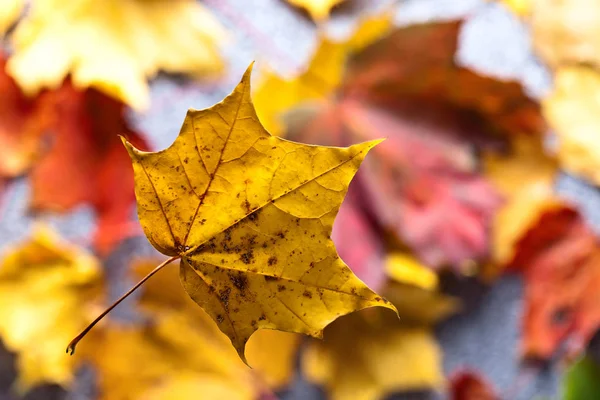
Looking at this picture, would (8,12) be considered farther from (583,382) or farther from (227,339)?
(583,382)

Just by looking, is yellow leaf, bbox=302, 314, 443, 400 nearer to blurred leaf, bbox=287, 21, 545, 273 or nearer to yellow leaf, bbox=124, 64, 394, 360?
blurred leaf, bbox=287, 21, 545, 273

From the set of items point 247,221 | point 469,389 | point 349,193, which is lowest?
point 469,389

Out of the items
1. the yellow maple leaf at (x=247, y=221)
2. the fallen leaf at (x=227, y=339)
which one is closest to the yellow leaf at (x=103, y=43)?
the fallen leaf at (x=227, y=339)

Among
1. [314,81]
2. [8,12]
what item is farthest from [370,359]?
[8,12]

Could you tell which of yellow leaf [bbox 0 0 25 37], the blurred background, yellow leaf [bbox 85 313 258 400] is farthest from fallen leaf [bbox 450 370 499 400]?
yellow leaf [bbox 0 0 25 37]

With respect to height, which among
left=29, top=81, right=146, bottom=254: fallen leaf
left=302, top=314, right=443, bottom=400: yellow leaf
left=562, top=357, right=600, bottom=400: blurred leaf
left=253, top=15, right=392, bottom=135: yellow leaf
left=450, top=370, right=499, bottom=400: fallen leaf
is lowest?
left=450, top=370, right=499, bottom=400: fallen leaf

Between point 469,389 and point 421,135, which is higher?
point 421,135

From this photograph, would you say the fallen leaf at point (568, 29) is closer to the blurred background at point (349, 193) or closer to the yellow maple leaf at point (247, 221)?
the blurred background at point (349, 193)
